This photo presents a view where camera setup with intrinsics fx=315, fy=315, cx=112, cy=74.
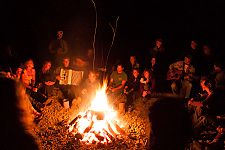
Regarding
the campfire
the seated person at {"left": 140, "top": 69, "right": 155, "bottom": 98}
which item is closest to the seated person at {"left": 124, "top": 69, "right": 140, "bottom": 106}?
the seated person at {"left": 140, "top": 69, "right": 155, "bottom": 98}

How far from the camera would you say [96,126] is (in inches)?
307

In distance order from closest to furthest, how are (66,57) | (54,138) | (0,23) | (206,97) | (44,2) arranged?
1. (54,138)
2. (206,97)
3. (66,57)
4. (0,23)
5. (44,2)

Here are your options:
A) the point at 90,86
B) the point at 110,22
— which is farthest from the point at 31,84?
the point at 110,22

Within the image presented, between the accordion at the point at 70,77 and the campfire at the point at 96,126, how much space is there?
2.22m

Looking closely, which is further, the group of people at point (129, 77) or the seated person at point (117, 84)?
the seated person at point (117, 84)

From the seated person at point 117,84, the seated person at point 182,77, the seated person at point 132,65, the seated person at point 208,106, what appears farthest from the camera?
the seated person at point 132,65

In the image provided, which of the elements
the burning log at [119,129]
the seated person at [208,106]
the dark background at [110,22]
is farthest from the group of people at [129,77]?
the dark background at [110,22]

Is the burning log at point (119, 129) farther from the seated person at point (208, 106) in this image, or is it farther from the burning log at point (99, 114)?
the seated person at point (208, 106)

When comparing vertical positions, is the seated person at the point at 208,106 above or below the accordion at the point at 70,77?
below

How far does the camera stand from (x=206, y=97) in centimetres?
862

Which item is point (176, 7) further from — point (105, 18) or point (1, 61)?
point (1, 61)

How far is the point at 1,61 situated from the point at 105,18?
20.3ft

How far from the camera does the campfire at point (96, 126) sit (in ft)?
24.7

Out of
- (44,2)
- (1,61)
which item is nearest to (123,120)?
(1,61)
